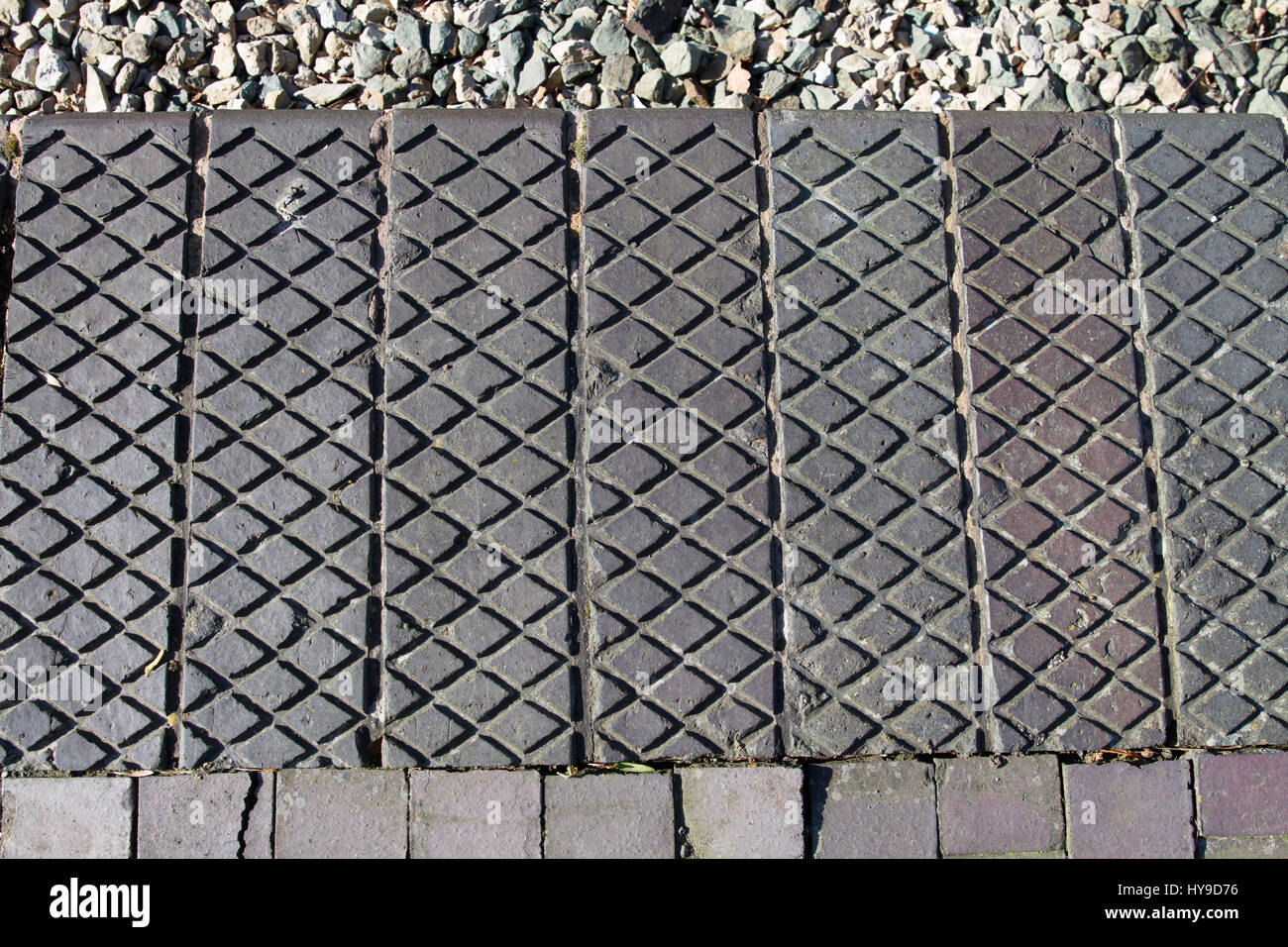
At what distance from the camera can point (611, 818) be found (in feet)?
9.00

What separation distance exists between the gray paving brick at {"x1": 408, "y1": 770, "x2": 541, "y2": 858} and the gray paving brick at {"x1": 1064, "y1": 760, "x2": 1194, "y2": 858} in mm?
1534

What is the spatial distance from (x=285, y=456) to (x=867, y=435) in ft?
5.63

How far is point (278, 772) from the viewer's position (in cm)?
277

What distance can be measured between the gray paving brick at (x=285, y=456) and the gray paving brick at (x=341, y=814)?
6 cm

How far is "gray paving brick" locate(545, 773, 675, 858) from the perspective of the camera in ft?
8.97

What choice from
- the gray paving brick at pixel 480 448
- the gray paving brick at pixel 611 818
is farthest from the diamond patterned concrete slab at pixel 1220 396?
the gray paving brick at pixel 480 448

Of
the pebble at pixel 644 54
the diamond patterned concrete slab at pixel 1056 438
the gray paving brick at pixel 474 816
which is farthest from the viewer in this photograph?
the pebble at pixel 644 54

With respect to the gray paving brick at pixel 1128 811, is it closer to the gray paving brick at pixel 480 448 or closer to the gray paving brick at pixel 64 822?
the gray paving brick at pixel 480 448

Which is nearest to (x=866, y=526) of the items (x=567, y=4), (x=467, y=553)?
(x=467, y=553)

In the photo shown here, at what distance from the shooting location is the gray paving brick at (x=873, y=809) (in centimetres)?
275

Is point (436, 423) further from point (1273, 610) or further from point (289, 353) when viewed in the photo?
point (1273, 610)
